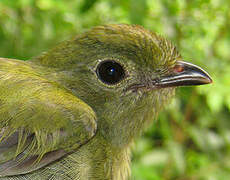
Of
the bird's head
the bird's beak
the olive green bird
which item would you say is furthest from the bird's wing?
the bird's beak

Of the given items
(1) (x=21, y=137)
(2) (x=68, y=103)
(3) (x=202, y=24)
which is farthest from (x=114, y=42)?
(3) (x=202, y=24)

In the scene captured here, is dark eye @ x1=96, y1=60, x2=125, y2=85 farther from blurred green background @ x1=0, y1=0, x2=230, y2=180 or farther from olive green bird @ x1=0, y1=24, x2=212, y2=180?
blurred green background @ x1=0, y1=0, x2=230, y2=180

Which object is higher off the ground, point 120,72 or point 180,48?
point 180,48

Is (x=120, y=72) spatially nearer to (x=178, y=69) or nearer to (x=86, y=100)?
(x=86, y=100)

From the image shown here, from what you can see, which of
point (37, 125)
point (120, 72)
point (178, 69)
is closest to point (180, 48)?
point (178, 69)

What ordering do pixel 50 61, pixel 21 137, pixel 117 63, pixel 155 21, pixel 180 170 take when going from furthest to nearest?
pixel 155 21, pixel 180 170, pixel 50 61, pixel 117 63, pixel 21 137

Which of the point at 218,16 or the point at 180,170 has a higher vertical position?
the point at 218,16

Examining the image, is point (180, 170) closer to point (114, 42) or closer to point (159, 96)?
point (159, 96)
